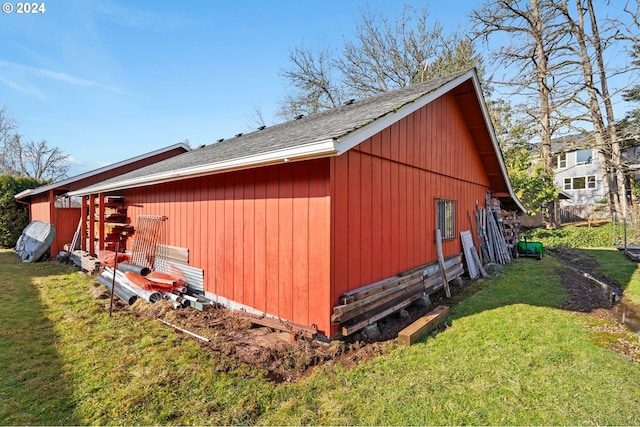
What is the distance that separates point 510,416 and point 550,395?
2.16 feet

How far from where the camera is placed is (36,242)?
1120 cm

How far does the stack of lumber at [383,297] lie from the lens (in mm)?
3970

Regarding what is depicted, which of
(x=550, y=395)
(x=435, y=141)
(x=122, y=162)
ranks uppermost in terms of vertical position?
(x=122, y=162)

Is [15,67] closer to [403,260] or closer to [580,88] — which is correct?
[403,260]

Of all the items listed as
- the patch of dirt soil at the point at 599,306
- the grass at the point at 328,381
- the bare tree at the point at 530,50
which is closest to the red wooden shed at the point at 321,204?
the grass at the point at 328,381

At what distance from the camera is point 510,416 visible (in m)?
2.74

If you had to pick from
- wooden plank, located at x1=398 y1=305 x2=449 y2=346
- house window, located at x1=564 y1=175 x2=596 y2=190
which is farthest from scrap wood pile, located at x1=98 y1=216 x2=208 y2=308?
house window, located at x1=564 y1=175 x2=596 y2=190

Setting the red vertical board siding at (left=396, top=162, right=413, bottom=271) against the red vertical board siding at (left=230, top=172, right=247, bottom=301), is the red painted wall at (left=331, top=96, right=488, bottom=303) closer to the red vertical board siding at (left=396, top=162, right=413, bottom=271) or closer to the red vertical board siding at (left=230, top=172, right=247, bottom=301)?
the red vertical board siding at (left=396, top=162, right=413, bottom=271)

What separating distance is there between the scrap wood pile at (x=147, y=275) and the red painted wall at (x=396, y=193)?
9.84 ft

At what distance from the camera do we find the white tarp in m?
10.8

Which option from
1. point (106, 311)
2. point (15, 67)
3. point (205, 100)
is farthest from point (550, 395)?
point (15, 67)

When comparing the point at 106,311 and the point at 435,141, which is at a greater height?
the point at 435,141

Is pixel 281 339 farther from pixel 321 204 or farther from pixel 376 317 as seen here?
pixel 321 204

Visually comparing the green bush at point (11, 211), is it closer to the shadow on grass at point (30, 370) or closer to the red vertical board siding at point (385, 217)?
the shadow on grass at point (30, 370)
